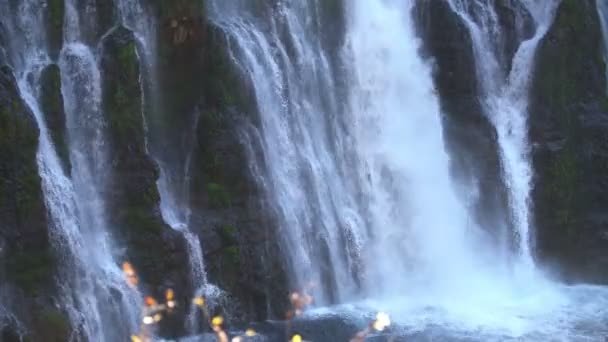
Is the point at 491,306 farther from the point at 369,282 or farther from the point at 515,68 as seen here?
the point at 515,68

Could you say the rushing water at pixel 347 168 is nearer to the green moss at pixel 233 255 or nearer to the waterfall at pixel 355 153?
the waterfall at pixel 355 153

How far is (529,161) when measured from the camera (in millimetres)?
25125

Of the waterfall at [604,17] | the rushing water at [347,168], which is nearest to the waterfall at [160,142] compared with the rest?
the rushing water at [347,168]

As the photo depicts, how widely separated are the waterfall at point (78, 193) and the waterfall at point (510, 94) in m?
11.4

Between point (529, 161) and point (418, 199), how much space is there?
11.7 ft

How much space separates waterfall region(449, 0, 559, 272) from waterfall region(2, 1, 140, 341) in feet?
37.5

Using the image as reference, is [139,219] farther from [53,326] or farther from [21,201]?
[53,326]

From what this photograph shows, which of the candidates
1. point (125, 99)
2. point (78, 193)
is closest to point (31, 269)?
point (78, 193)

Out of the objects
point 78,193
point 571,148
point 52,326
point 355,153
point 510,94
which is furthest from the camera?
point 510,94

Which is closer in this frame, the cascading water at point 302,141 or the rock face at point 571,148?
the cascading water at point 302,141

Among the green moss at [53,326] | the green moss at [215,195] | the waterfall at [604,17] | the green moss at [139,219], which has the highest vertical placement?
the waterfall at [604,17]

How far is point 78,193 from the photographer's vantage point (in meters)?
18.3

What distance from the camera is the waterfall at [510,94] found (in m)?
24.9

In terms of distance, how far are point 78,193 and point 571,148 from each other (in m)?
14.1
